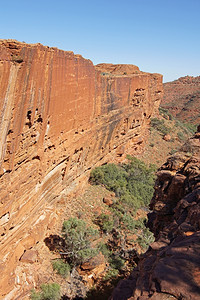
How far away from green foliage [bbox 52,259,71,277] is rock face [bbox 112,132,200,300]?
3445 mm

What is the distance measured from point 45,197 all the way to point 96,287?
12.2ft

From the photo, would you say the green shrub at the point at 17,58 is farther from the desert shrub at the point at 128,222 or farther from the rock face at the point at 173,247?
the desert shrub at the point at 128,222

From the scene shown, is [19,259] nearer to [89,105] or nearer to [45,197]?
[45,197]

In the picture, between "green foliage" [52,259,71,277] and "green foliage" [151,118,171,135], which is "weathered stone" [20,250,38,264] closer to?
"green foliage" [52,259,71,277]

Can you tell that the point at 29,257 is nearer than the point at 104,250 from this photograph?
Yes

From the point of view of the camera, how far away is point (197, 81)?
61.8 meters

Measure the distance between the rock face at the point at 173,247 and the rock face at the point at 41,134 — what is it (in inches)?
163

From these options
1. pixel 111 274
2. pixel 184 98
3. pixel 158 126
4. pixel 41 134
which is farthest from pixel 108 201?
pixel 184 98

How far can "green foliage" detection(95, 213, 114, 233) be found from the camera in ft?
35.6

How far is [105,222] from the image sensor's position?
36.2 feet

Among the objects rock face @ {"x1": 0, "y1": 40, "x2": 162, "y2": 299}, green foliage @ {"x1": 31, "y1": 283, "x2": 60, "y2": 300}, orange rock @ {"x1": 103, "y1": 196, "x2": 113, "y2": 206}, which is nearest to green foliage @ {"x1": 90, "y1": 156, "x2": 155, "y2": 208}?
orange rock @ {"x1": 103, "y1": 196, "x2": 113, "y2": 206}

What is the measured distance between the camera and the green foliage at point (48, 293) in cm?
739

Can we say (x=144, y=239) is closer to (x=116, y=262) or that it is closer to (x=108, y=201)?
(x=116, y=262)

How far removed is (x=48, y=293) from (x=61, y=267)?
123 cm
